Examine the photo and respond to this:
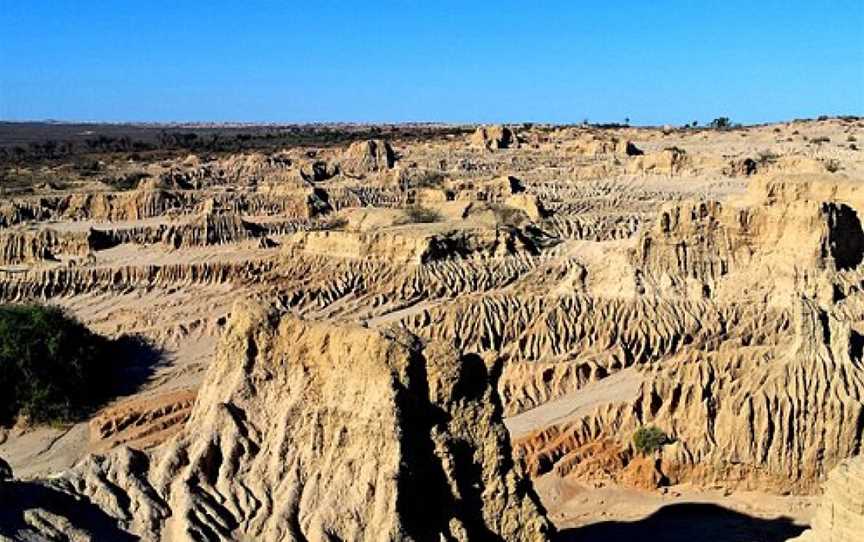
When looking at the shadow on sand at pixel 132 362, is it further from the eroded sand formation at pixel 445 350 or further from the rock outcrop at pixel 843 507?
the rock outcrop at pixel 843 507

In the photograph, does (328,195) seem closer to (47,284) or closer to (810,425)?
(47,284)

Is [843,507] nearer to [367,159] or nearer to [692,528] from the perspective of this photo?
[692,528]

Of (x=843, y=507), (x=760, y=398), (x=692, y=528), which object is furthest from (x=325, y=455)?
(x=760, y=398)

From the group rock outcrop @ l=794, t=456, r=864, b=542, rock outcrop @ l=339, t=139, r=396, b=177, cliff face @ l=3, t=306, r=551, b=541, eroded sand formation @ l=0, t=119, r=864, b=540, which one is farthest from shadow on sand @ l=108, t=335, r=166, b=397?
rock outcrop @ l=339, t=139, r=396, b=177

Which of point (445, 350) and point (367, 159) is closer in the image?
point (445, 350)

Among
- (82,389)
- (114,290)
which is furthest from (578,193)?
(82,389)

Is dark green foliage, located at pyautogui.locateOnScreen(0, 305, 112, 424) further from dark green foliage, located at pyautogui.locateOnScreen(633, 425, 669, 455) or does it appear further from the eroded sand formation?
dark green foliage, located at pyautogui.locateOnScreen(633, 425, 669, 455)
